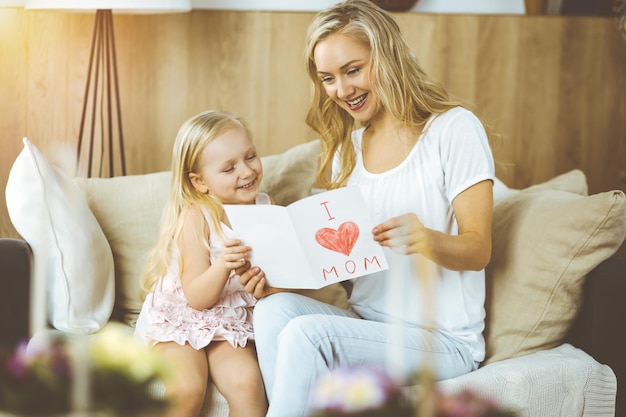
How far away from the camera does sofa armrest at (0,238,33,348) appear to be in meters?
1.68

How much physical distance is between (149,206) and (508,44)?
1.32m

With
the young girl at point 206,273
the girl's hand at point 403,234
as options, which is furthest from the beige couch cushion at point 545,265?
the young girl at point 206,273

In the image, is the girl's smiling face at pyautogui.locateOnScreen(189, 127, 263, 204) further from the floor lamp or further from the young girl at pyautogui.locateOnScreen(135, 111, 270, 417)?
the floor lamp

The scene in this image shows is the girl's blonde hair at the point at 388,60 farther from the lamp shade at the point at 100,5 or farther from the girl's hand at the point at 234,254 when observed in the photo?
the lamp shade at the point at 100,5

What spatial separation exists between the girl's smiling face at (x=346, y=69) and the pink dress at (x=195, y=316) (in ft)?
1.32

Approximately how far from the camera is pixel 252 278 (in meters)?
1.66

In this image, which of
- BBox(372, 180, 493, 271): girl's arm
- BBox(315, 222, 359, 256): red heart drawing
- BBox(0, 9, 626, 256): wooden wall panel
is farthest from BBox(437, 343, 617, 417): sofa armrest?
BBox(0, 9, 626, 256): wooden wall panel

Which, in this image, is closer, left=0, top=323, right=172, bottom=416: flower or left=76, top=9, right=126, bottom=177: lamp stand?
left=0, top=323, right=172, bottom=416: flower

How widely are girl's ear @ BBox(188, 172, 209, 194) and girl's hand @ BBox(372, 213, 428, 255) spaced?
53cm

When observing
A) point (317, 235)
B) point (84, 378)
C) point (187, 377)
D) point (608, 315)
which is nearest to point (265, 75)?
point (317, 235)

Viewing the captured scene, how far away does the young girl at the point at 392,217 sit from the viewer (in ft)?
4.83

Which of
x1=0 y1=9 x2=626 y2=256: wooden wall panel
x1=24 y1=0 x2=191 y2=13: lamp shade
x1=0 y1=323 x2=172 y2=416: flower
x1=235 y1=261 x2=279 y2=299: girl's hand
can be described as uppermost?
x1=24 y1=0 x2=191 y2=13: lamp shade

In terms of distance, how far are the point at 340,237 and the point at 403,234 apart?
0.13 metres

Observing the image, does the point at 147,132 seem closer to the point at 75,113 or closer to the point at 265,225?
the point at 75,113
